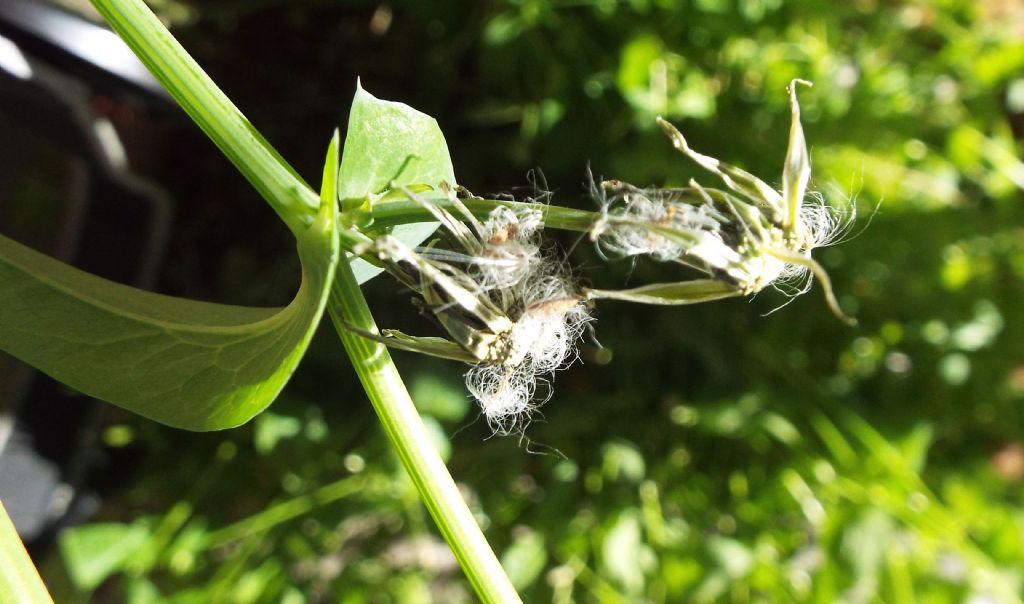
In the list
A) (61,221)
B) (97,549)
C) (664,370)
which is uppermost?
(61,221)

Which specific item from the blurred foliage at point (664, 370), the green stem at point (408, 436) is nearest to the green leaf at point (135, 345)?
the green stem at point (408, 436)

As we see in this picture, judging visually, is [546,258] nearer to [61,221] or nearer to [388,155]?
[388,155]

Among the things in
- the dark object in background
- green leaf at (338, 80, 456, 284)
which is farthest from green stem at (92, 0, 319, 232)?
the dark object in background

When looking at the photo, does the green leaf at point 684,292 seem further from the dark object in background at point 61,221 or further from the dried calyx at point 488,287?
the dark object in background at point 61,221

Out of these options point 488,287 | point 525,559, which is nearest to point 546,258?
point 488,287

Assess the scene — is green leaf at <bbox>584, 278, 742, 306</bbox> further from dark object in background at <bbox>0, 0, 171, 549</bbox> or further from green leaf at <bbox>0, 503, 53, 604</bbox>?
dark object in background at <bbox>0, 0, 171, 549</bbox>

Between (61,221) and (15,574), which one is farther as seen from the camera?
(61,221)

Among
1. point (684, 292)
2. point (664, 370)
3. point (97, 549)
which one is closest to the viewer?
point (684, 292)
